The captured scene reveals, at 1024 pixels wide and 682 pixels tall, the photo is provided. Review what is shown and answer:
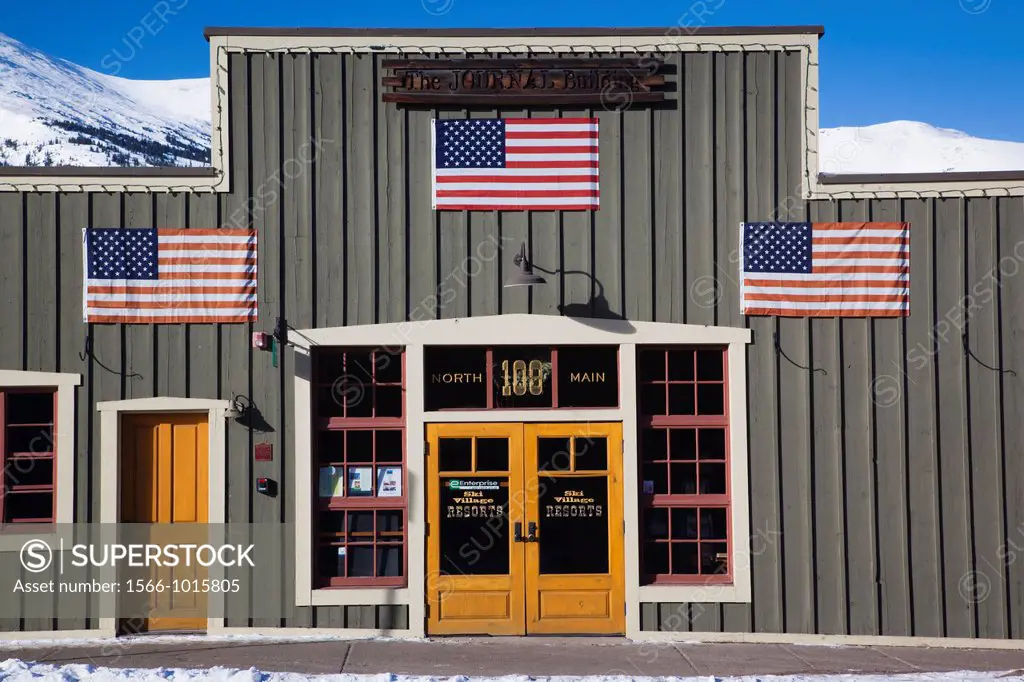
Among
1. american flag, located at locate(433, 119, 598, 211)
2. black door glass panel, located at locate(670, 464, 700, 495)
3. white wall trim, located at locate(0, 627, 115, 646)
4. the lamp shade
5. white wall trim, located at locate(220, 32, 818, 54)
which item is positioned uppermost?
white wall trim, located at locate(220, 32, 818, 54)

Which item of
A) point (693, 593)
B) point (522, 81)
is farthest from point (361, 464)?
point (522, 81)

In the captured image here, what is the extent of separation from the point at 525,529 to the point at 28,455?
505cm

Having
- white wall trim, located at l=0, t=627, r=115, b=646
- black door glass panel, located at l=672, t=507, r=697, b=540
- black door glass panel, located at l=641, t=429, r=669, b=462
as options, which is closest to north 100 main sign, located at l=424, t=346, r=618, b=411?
black door glass panel, located at l=641, t=429, r=669, b=462

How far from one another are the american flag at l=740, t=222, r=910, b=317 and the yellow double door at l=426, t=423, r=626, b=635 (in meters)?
2.11

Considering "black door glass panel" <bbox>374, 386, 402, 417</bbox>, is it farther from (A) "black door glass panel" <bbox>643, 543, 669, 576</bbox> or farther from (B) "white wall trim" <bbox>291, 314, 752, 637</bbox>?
(A) "black door glass panel" <bbox>643, 543, 669, 576</bbox>

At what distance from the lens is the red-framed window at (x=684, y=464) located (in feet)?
31.5

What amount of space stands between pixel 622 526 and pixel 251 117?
5595mm

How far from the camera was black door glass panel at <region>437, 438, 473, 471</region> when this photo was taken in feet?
31.3

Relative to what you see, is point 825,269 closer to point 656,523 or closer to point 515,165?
point 656,523

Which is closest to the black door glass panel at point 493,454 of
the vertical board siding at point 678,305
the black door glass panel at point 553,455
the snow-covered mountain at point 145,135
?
the black door glass panel at point 553,455

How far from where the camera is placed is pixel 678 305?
9547mm

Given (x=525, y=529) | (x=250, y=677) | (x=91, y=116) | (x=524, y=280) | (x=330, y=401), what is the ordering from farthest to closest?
(x=91, y=116), (x=330, y=401), (x=525, y=529), (x=524, y=280), (x=250, y=677)

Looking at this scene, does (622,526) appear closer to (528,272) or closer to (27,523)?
(528,272)

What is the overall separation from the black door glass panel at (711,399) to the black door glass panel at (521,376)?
1.54 m
